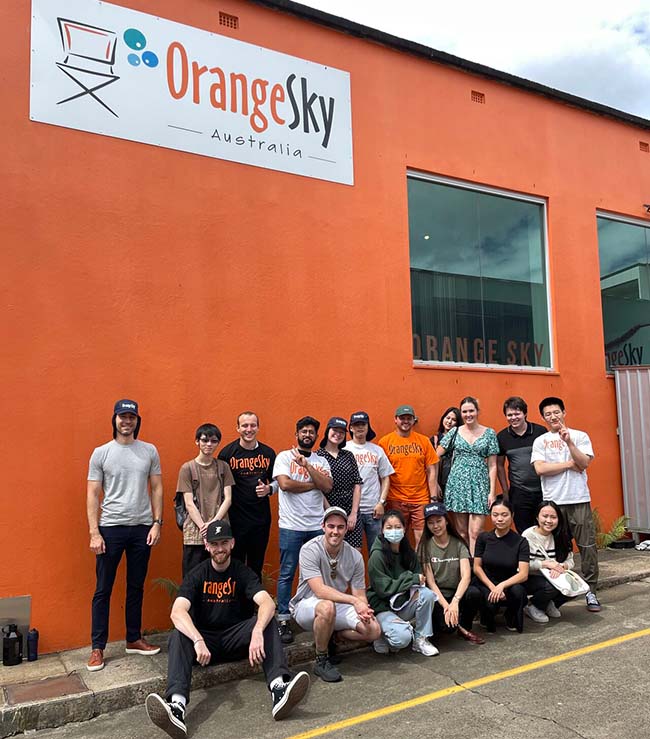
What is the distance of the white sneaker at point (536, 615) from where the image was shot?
20.1 ft

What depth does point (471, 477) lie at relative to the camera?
6.73 m

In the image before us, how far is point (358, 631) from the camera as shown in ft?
17.0

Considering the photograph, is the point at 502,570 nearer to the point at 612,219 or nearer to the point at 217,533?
the point at 217,533

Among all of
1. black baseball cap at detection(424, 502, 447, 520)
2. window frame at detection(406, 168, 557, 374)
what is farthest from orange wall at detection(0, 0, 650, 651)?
black baseball cap at detection(424, 502, 447, 520)

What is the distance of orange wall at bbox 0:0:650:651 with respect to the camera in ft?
19.2

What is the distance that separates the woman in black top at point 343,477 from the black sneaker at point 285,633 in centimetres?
90

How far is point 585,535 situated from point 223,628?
366 centimetres

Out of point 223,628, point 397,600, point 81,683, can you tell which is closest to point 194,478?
point 223,628

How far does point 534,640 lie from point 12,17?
7042mm

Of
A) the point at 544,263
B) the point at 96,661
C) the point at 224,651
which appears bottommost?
the point at 96,661

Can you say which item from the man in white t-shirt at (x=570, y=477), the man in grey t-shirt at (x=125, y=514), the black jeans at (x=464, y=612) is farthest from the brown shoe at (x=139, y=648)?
the man in white t-shirt at (x=570, y=477)

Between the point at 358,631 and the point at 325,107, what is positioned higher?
the point at 325,107

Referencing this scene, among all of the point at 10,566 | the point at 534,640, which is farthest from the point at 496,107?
the point at 10,566

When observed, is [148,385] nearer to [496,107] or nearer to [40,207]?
[40,207]
